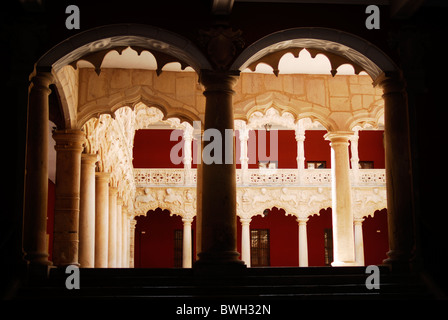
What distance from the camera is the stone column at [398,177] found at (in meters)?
6.97

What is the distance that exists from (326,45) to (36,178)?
152 inches

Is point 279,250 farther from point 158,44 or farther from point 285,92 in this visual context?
point 158,44

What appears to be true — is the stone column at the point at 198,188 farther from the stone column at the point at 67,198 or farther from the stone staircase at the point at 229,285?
the stone staircase at the point at 229,285

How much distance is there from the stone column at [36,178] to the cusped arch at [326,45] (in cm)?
224

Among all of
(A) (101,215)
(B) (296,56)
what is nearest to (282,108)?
(B) (296,56)

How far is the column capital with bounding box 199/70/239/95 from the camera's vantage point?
7.22m

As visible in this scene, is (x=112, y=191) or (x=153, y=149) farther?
(x=153, y=149)

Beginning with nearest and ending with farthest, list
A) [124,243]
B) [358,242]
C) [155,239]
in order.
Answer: [124,243] < [358,242] < [155,239]

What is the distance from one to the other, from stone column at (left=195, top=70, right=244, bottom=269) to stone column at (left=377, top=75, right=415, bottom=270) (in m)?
1.80

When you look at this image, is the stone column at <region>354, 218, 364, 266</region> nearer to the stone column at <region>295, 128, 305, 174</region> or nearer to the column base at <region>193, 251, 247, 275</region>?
the stone column at <region>295, 128, 305, 174</region>

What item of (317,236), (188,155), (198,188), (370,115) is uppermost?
(188,155)

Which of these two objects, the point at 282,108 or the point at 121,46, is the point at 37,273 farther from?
the point at 282,108

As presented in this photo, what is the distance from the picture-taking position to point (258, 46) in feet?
24.5

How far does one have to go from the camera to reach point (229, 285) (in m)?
6.53
